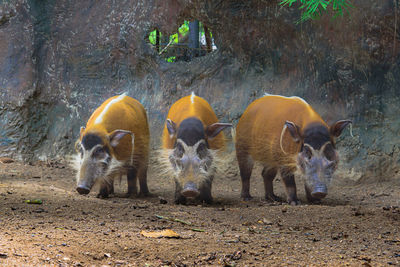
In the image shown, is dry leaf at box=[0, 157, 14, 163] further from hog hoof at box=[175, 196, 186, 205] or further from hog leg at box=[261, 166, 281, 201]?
hog leg at box=[261, 166, 281, 201]

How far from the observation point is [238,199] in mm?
6281

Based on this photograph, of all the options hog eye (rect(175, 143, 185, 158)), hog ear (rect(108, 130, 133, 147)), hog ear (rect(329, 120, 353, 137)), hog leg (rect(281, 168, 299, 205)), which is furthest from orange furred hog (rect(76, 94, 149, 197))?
hog ear (rect(329, 120, 353, 137))

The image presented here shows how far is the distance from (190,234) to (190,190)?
5.05 feet

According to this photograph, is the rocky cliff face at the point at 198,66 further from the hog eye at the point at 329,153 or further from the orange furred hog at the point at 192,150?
the orange furred hog at the point at 192,150

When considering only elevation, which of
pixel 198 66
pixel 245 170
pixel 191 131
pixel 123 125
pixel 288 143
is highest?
pixel 198 66

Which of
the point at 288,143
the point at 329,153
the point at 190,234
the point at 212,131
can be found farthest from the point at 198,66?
the point at 190,234

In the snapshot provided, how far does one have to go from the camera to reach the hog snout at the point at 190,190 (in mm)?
5285

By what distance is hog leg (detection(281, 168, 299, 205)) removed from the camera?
576cm

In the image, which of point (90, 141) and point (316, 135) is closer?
point (316, 135)

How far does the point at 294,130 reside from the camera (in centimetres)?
558

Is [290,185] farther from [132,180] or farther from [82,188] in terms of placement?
[82,188]

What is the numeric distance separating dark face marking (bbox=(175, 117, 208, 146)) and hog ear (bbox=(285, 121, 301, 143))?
3.22 ft

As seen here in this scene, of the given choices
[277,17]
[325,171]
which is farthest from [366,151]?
[277,17]

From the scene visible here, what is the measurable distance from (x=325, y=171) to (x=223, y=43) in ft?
12.3
